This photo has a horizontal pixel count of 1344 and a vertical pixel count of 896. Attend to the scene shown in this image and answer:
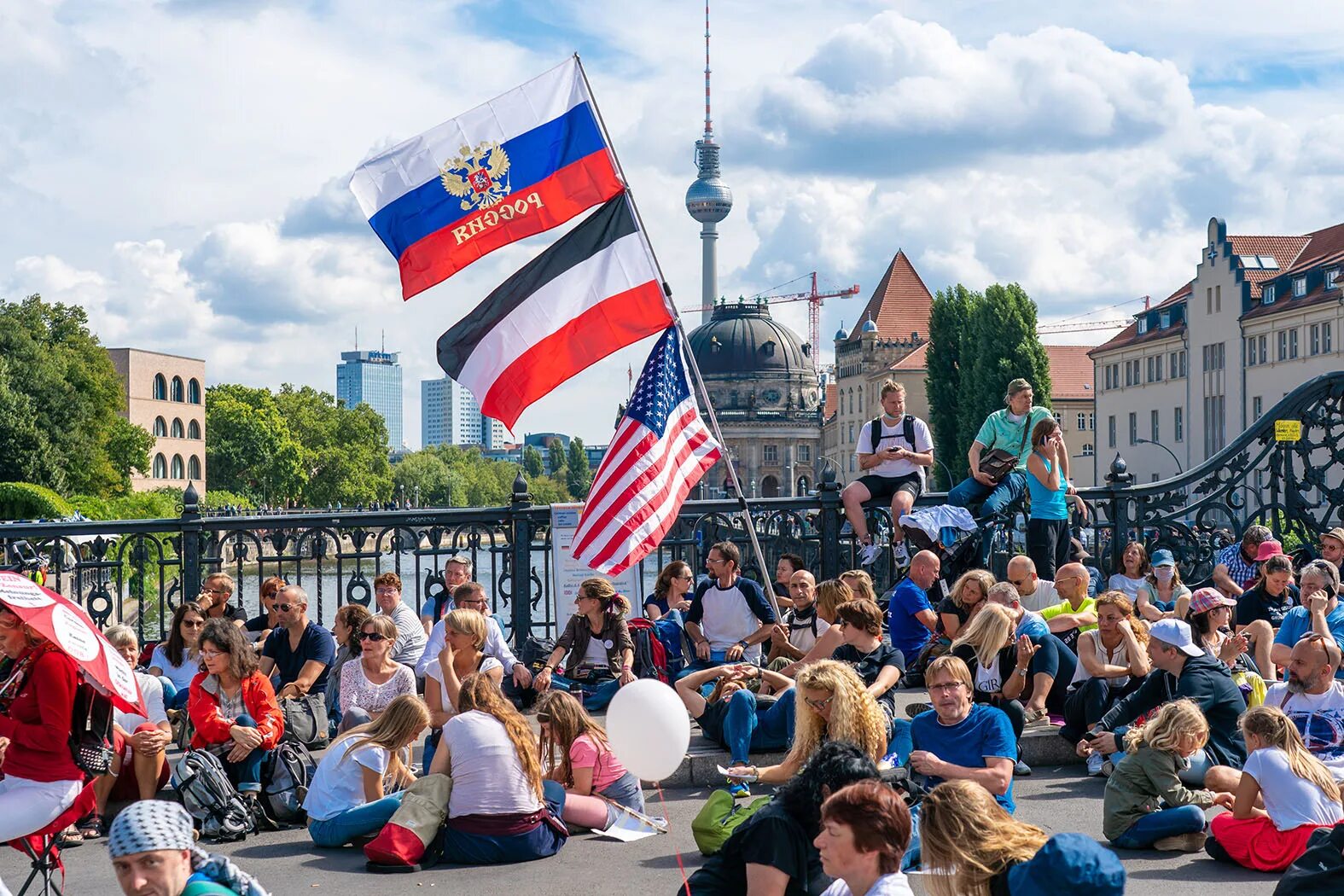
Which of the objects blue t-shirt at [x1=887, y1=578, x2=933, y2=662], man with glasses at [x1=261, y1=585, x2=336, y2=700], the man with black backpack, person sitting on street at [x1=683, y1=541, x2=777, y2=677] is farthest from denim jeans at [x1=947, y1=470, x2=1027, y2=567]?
man with glasses at [x1=261, y1=585, x2=336, y2=700]

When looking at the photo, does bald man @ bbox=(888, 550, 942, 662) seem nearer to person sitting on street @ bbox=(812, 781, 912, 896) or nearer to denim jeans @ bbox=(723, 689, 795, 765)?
denim jeans @ bbox=(723, 689, 795, 765)

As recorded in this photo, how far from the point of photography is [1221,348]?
254 feet

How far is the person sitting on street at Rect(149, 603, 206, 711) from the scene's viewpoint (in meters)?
11.7

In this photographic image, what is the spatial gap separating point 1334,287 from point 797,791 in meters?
67.9

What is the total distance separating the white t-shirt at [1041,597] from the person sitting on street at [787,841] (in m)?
6.45

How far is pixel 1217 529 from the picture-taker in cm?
1716

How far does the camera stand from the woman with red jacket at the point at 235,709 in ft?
32.0

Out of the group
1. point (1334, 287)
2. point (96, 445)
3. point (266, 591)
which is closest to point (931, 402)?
point (1334, 287)

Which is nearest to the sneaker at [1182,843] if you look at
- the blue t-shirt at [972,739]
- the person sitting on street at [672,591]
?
the blue t-shirt at [972,739]

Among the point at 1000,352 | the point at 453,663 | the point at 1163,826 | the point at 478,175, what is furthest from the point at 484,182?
the point at 1000,352

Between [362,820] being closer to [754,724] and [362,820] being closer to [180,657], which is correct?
[754,724]

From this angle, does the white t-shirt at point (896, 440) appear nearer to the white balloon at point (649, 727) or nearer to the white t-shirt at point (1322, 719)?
the white t-shirt at point (1322, 719)

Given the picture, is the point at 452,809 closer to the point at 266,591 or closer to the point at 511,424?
the point at 511,424

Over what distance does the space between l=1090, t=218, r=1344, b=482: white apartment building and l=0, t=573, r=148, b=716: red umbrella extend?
65.5 m
